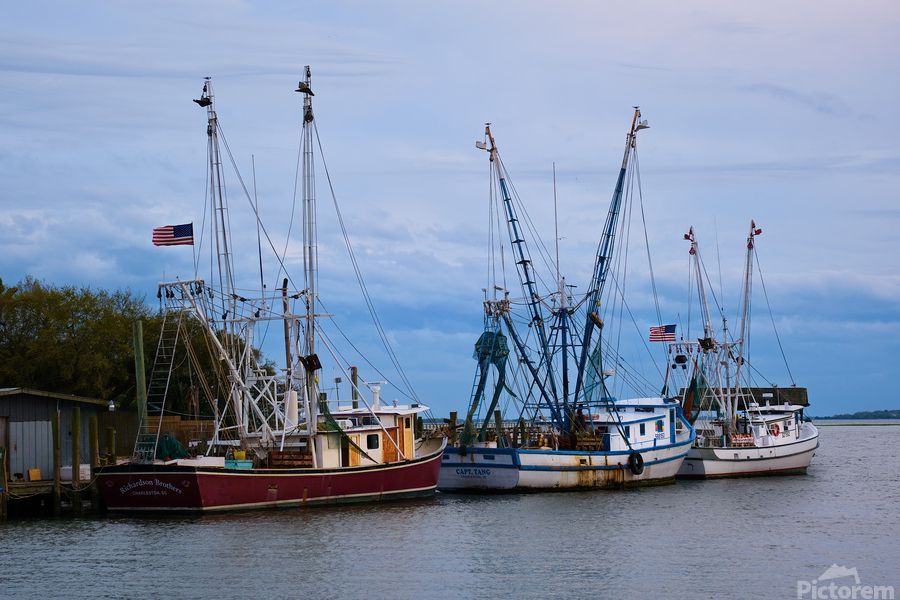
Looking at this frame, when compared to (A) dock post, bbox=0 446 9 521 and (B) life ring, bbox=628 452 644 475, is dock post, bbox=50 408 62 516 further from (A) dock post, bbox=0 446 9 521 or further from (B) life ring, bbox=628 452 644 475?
(B) life ring, bbox=628 452 644 475

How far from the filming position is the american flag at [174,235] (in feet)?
127

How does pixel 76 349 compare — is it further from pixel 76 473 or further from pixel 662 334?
pixel 662 334

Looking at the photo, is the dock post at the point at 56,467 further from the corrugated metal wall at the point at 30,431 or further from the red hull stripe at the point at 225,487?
the corrugated metal wall at the point at 30,431

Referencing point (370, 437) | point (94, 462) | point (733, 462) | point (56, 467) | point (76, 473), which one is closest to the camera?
point (56, 467)

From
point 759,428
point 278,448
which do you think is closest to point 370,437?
point 278,448

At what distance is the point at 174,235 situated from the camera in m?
38.9

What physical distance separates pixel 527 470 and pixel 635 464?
5.62m

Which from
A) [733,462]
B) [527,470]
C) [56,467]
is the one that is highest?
[56,467]

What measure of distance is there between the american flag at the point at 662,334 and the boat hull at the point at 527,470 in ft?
29.1

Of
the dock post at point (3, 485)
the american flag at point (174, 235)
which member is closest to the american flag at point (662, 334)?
the american flag at point (174, 235)

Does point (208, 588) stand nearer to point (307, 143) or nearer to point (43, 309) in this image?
point (307, 143)

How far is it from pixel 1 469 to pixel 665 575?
20.7m

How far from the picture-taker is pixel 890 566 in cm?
2986

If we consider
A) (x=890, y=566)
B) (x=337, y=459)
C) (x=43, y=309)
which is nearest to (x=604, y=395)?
(x=337, y=459)
